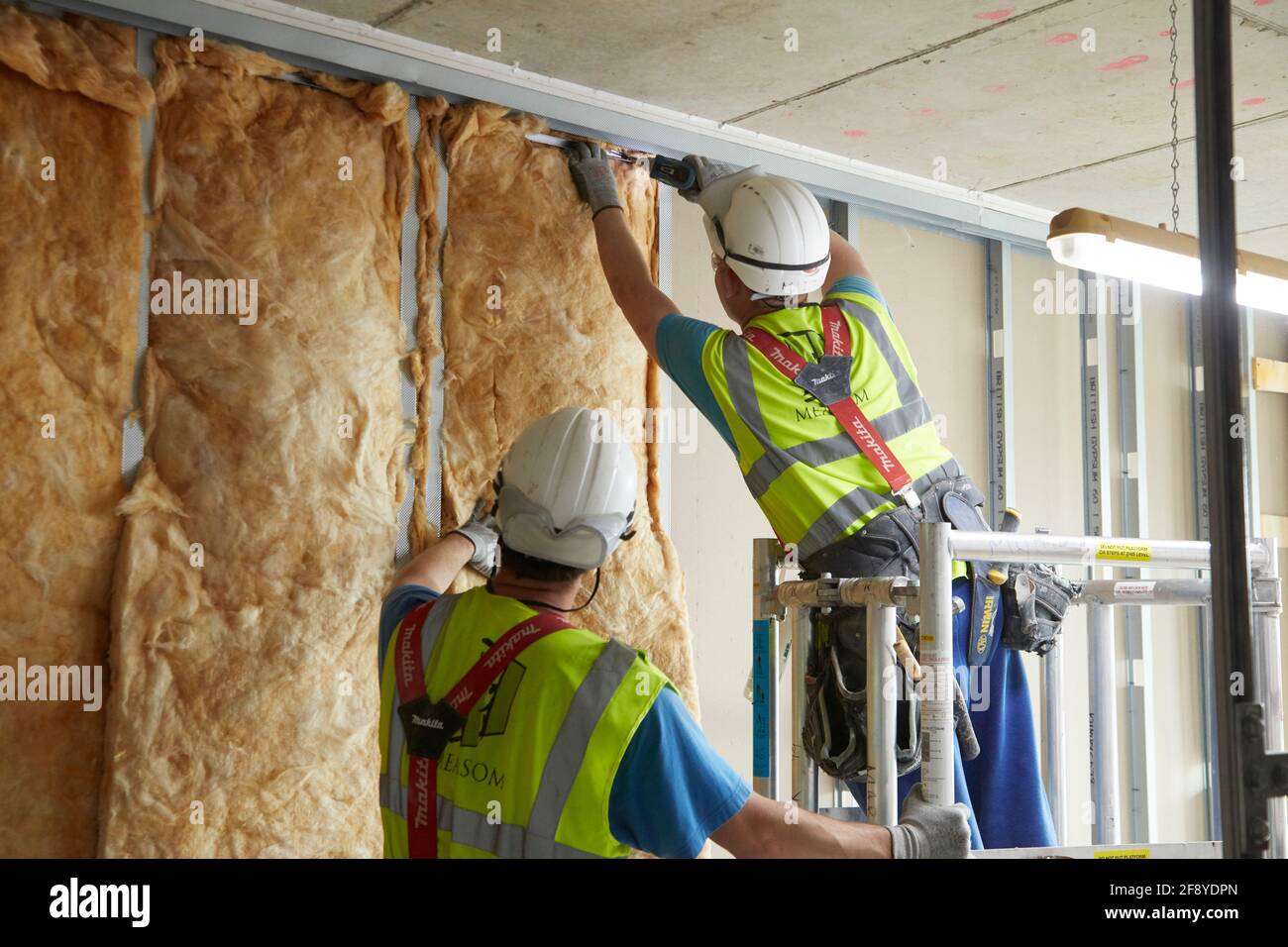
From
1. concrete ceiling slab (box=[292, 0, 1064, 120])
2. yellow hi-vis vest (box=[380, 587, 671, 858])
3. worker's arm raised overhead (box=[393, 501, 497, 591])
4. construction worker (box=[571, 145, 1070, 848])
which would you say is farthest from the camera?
concrete ceiling slab (box=[292, 0, 1064, 120])

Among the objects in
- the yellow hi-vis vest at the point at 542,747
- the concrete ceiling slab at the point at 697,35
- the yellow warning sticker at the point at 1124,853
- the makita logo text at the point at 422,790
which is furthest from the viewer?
the concrete ceiling slab at the point at 697,35

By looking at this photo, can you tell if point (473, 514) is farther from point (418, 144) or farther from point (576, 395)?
point (418, 144)

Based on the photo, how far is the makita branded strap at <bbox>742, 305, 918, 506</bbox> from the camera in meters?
2.75

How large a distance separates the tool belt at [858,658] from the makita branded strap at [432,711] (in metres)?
0.87

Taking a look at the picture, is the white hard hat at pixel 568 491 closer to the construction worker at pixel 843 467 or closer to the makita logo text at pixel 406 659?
the makita logo text at pixel 406 659

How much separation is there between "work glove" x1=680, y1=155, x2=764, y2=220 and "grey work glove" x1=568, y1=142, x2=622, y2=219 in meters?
0.21

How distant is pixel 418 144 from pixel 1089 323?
3.05m

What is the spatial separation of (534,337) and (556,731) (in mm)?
1868

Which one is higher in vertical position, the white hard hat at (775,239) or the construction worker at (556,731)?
the white hard hat at (775,239)

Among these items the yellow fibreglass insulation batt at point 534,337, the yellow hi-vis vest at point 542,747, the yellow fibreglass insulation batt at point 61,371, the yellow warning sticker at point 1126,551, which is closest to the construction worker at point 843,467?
the yellow warning sticker at point 1126,551

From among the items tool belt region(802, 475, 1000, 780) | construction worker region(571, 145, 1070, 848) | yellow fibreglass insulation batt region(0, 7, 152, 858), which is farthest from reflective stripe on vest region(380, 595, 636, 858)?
yellow fibreglass insulation batt region(0, 7, 152, 858)

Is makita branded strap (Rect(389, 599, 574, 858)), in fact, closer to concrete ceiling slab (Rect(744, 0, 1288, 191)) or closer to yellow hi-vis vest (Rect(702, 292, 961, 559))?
yellow hi-vis vest (Rect(702, 292, 961, 559))

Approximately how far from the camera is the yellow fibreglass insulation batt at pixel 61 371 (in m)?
2.63

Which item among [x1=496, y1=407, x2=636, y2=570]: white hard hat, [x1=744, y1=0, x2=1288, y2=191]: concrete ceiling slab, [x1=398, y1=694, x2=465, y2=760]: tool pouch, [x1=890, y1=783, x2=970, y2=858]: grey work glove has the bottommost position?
[x1=890, y1=783, x2=970, y2=858]: grey work glove
